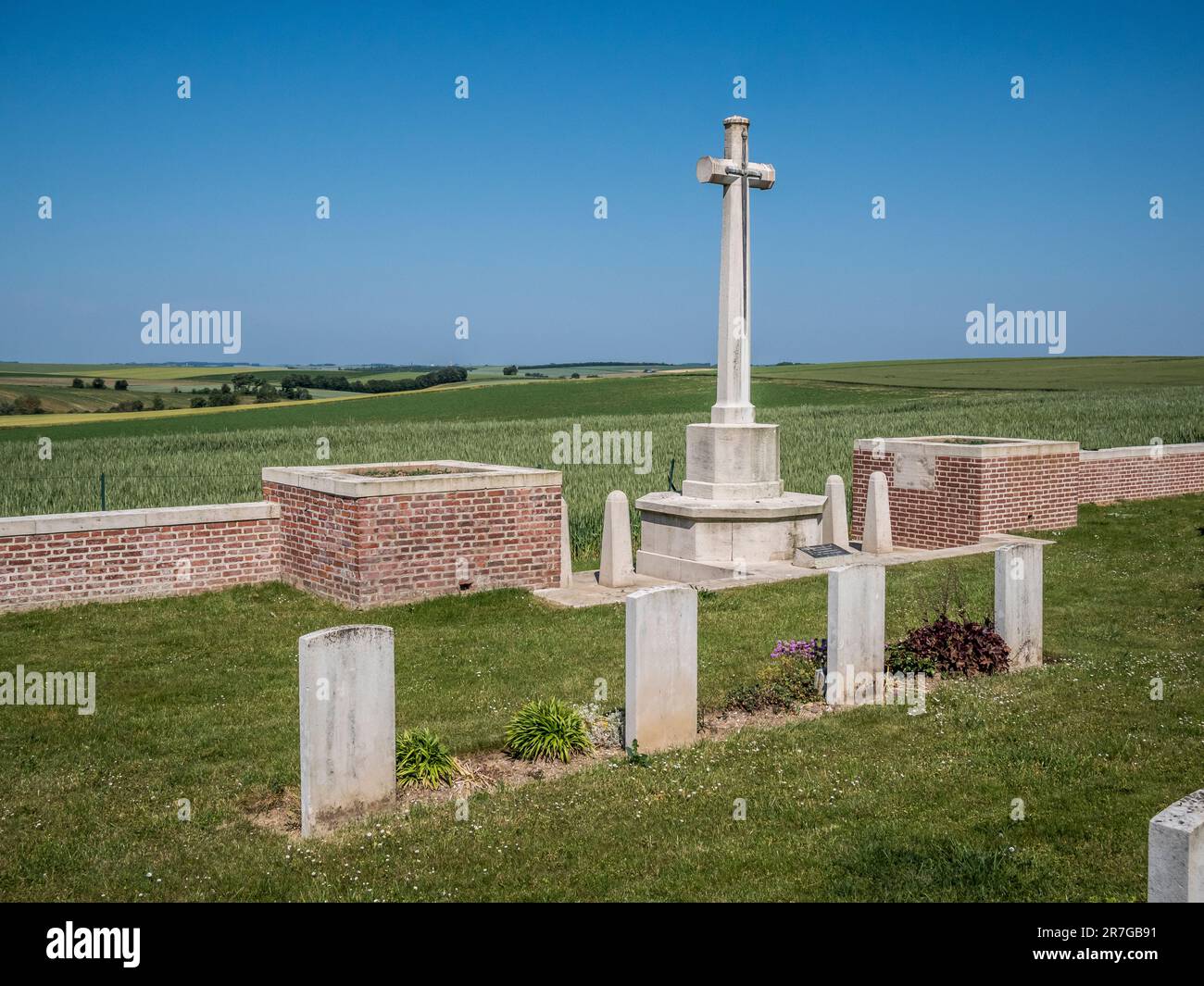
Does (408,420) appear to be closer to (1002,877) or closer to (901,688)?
(901,688)

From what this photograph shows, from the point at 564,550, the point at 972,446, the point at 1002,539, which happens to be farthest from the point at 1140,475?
the point at 564,550

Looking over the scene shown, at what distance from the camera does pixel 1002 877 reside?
511 cm

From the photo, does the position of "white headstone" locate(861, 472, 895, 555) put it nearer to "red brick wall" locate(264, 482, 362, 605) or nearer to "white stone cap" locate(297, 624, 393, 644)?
"red brick wall" locate(264, 482, 362, 605)

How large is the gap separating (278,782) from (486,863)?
184 cm

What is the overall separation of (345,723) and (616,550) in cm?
777

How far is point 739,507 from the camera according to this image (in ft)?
46.4

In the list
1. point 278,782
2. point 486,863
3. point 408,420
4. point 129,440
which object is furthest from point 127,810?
point 408,420

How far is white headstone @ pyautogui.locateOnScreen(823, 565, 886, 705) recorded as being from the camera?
8.27m

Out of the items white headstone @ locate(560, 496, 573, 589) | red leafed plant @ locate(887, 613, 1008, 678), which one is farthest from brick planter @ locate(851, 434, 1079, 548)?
red leafed plant @ locate(887, 613, 1008, 678)

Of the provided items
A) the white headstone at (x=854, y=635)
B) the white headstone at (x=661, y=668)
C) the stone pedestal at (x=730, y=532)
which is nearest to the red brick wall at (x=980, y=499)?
the stone pedestal at (x=730, y=532)

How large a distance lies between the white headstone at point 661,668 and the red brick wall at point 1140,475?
13.6m

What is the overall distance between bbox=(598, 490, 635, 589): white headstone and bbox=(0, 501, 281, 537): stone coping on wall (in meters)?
3.86

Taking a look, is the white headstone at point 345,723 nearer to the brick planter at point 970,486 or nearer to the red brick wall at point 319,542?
the red brick wall at point 319,542
